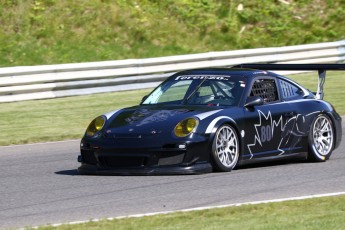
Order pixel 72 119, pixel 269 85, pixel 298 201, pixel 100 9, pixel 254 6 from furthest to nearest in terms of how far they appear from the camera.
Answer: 1. pixel 254 6
2. pixel 100 9
3. pixel 72 119
4. pixel 269 85
5. pixel 298 201

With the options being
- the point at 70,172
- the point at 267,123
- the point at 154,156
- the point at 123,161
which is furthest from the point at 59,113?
the point at 154,156

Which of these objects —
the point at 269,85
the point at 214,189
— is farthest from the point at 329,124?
the point at 214,189

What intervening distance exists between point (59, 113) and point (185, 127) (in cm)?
727

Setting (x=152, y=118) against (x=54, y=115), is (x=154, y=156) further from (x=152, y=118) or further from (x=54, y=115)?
(x=54, y=115)

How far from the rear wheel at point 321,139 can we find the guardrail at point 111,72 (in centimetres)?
784

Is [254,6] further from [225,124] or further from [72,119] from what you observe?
[225,124]

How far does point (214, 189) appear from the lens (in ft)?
31.9

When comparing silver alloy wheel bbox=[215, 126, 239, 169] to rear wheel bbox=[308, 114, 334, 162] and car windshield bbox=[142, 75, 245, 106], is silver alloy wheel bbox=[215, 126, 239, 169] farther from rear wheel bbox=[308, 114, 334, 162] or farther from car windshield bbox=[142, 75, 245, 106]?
rear wheel bbox=[308, 114, 334, 162]

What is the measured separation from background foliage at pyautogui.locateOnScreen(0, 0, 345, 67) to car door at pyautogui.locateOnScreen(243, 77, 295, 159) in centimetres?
1071

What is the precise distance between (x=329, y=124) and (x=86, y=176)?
11.3 ft

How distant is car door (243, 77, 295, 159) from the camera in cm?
1147

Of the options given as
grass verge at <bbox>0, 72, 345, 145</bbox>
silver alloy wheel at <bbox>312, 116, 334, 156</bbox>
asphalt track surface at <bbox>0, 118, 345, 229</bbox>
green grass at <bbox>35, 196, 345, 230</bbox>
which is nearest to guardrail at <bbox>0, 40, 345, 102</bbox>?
grass verge at <bbox>0, 72, 345, 145</bbox>

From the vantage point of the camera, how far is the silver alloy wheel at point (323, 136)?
40.7ft

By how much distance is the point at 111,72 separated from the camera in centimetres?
2009
